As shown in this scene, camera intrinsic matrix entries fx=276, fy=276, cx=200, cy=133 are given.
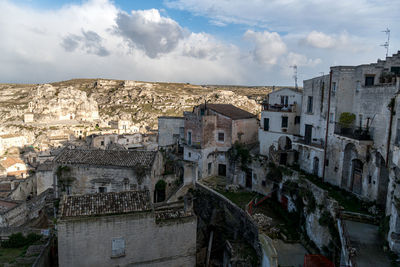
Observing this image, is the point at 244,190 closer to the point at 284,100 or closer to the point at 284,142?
the point at 284,142

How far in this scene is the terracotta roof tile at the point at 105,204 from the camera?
664 inches

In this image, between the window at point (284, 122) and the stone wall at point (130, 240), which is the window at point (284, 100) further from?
the stone wall at point (130, 240)

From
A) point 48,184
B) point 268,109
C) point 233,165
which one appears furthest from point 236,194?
point 48,184

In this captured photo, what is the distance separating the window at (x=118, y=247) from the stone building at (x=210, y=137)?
1515 centimetres

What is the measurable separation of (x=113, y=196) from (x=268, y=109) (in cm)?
2018

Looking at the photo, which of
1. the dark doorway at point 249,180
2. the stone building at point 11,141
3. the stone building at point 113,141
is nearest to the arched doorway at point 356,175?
the dark doorway at point 249,180

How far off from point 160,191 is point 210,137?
8517 millimetres

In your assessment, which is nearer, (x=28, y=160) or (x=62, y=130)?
(x=28, y=160)

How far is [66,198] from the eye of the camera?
17.6 metres

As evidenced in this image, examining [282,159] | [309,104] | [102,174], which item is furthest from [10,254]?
[309,104]

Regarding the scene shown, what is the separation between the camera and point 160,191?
2981 cm

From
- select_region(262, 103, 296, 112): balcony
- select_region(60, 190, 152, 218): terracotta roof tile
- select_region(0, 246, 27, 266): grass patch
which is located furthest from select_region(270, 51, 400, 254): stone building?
select_region(0, 246, 27, 266): grass patch

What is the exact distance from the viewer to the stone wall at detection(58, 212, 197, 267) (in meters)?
16.0

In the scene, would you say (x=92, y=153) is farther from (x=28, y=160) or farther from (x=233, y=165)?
(x=28, y=160)
